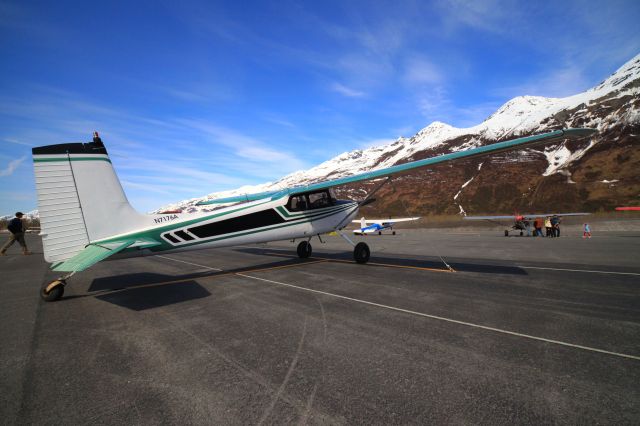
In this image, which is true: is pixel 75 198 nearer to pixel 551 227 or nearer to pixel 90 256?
pixel 90 256

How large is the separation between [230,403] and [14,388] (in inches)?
99.4

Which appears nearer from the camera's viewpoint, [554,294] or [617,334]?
[617,334]

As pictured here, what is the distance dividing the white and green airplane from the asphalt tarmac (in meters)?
1.17

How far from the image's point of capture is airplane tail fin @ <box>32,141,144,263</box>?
658 cm

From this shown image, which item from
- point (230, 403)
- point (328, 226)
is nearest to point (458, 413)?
point (230, 403)

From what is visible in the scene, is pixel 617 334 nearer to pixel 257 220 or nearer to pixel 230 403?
pixel 230 403

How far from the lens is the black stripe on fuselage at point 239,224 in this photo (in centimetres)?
855

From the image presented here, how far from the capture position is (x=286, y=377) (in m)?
3.20

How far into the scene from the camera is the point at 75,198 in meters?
6.93

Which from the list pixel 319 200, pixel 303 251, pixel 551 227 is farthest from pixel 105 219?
pixel 551 227

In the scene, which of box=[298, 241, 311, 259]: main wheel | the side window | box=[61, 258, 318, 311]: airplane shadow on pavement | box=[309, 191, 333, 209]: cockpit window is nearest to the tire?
box=[298, 241, 311, 259]: main wheel

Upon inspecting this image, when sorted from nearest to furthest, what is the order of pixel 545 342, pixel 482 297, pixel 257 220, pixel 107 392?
1. pixel 107 392
2. pixel 545 342
3. pixel 482 297
4. pixel 257 220

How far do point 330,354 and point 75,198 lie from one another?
7188 mm

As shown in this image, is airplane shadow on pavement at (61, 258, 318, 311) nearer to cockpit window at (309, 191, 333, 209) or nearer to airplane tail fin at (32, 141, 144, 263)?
airplane tail fin at (32, 141, 144, 263)
